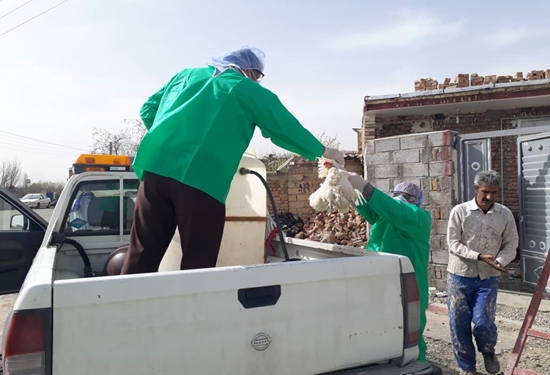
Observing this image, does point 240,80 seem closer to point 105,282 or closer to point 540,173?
point 105,282

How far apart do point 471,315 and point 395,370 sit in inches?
76.0

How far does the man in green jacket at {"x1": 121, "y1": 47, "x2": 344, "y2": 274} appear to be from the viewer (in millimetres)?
2254

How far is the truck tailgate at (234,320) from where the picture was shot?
5.43ft

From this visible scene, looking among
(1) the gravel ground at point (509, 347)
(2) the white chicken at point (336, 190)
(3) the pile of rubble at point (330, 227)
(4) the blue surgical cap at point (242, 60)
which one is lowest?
(1) the gravel ground at point (509, 347)

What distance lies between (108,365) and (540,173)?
18.3 feet

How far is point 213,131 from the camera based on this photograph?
227 cm

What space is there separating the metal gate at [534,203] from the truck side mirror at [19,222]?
19.1ft

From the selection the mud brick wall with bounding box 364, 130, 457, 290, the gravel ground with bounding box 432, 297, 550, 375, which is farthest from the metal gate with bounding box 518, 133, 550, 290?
the mud brick wall with bounding box 364, 130, 457, 290

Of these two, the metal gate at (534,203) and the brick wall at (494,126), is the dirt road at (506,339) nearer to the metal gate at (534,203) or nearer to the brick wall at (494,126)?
the metal gate at (534,203)

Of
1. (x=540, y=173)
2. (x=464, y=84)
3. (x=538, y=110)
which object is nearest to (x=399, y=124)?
(x=464, y=84)

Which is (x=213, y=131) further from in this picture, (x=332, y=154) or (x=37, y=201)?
(x=37, y=201)

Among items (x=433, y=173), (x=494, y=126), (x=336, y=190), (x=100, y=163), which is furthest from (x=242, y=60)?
(x=494, y=126)

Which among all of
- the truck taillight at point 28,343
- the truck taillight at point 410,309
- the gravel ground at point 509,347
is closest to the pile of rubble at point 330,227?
the gravel ground at point 509,347

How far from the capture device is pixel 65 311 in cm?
163
